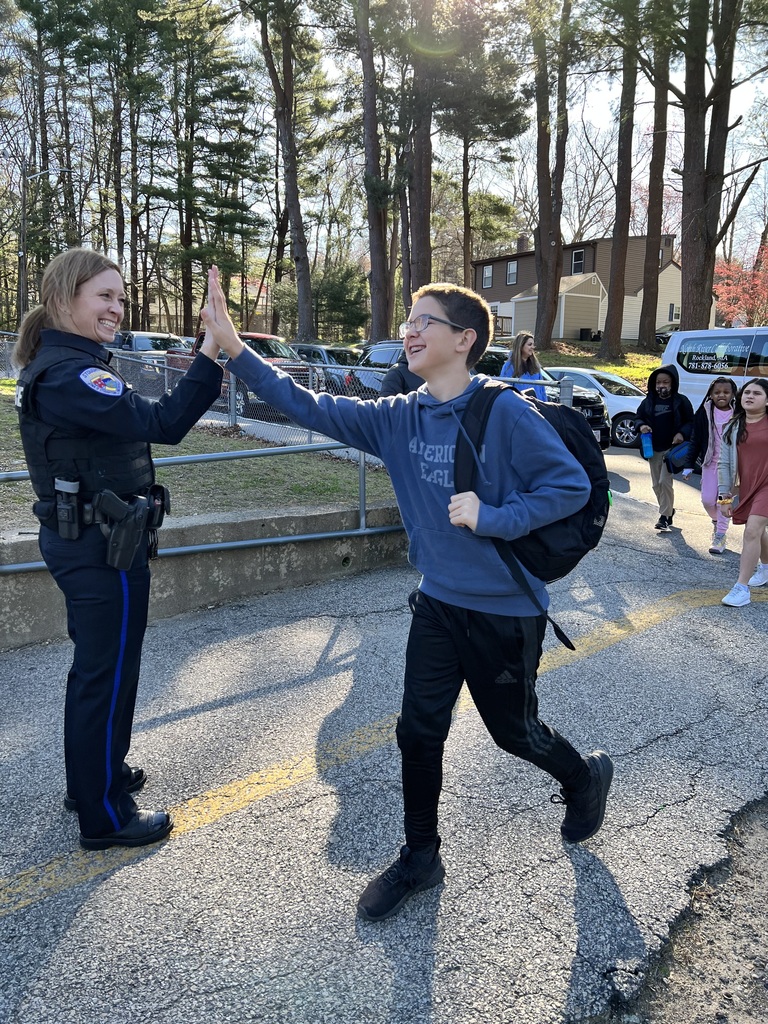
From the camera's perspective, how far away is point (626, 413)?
573 inches

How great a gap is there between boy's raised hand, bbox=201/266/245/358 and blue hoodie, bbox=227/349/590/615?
58 millimetres

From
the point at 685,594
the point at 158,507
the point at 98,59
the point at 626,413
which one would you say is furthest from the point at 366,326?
the point at 158,507

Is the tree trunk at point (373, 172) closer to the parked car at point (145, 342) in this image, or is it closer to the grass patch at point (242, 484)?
the parked car at point (145, 342)

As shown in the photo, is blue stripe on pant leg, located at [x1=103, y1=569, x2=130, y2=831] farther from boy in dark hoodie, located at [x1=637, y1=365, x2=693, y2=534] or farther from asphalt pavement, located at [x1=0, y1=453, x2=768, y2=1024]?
boy in dark hoodie, located at [x1=637, y1=365, x2=693, y2=534]

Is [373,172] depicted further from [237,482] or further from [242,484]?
[242,484]

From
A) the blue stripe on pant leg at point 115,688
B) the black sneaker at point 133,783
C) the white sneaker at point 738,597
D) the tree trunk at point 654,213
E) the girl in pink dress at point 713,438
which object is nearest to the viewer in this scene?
the blue stripe on pant leg at point 115,688

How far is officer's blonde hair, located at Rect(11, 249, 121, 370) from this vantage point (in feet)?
8.37

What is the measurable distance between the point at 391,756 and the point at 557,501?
1.75 m

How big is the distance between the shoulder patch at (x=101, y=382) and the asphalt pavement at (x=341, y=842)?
166 centimetres

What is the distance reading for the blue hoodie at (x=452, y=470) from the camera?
7.31 feet

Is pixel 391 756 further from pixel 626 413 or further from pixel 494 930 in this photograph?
pixel 626 413

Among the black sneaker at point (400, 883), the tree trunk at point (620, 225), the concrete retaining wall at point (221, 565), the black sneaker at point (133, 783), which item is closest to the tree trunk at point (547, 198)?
the tree trunk at point (620, 225)

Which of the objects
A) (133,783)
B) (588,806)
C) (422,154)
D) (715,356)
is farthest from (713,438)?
(422,154)

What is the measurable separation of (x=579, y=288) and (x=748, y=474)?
42.5 metres
